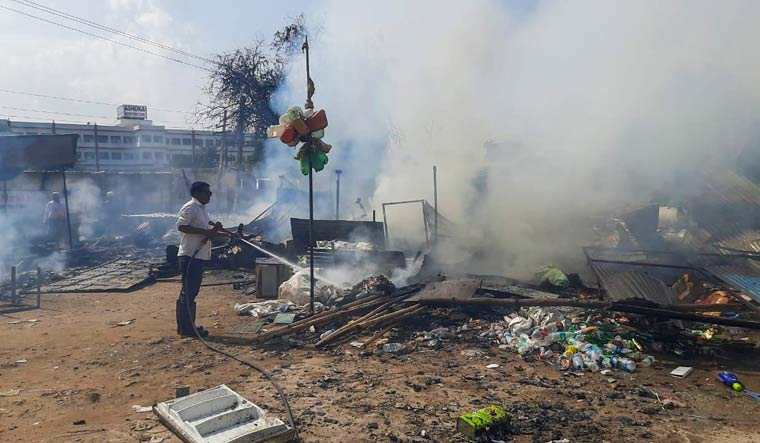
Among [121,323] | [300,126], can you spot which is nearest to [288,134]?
[300,126]

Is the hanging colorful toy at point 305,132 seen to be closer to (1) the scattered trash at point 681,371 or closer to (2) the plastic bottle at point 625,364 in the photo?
(2) the plastic bottle at point 625,364

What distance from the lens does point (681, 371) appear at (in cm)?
473

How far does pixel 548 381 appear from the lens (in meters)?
4.60

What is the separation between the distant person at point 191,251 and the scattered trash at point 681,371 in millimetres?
5089

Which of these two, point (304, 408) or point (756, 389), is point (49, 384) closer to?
point (304, 408)

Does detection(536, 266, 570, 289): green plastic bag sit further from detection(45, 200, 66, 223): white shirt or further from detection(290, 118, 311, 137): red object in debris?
detection(45, 200, 66, 223): white shirt

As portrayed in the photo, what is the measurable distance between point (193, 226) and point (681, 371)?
551 cm

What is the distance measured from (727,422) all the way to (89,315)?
7.72 meters

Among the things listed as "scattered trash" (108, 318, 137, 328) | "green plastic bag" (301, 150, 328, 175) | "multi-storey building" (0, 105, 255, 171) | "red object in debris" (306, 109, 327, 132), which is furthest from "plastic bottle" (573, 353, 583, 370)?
"multi-storey building" (0, 105, 255, 171)

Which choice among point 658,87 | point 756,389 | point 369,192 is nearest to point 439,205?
point 369,192

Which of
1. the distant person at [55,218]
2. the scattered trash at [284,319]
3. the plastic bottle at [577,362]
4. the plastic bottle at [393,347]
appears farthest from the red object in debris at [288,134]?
the distant person at [55,218]

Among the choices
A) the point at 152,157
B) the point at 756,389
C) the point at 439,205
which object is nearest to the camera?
the point at 756,389

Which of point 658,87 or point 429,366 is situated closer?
point 429,366

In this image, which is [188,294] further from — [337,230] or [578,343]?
[578,343]
